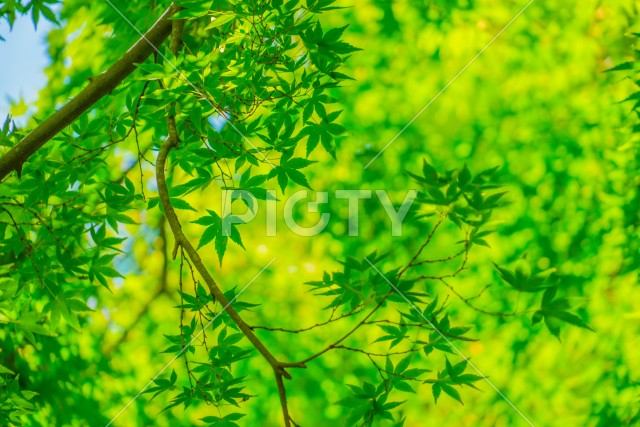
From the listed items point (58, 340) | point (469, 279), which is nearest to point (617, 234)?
point (469, 279)

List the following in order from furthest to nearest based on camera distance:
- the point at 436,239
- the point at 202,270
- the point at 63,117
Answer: the point at 436,239 → the point at 63,117 → the point at 202,270

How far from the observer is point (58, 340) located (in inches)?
133

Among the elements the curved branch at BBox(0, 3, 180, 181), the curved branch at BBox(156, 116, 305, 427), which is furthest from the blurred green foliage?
the curved branch at BBox(156, 116, 305, 427)

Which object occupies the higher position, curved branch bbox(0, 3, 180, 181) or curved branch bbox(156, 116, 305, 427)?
curved branch bbox(0, 3, 180, 181)

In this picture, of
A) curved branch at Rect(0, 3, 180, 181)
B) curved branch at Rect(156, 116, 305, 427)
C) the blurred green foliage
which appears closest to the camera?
curved branch at Rect(156, 116, 305, 427)

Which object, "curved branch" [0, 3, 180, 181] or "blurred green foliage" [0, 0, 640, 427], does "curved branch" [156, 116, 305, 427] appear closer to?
"curved branch" [0, 3, 180, 181]

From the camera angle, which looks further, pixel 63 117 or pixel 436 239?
pixel 436 239

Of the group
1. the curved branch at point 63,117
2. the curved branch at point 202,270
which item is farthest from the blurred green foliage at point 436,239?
the curved branch at point 202,270

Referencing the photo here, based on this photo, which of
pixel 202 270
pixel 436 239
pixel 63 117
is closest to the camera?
pixel 202 270

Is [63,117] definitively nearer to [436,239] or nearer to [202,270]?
[202,270]

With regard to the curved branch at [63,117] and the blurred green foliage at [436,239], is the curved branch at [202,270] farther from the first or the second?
the blurred green foliage at [436,239]

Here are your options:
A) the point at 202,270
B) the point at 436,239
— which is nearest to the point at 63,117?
the point at 202,270

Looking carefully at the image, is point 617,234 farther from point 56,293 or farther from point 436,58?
point 56,293

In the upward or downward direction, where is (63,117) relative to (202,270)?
upward
